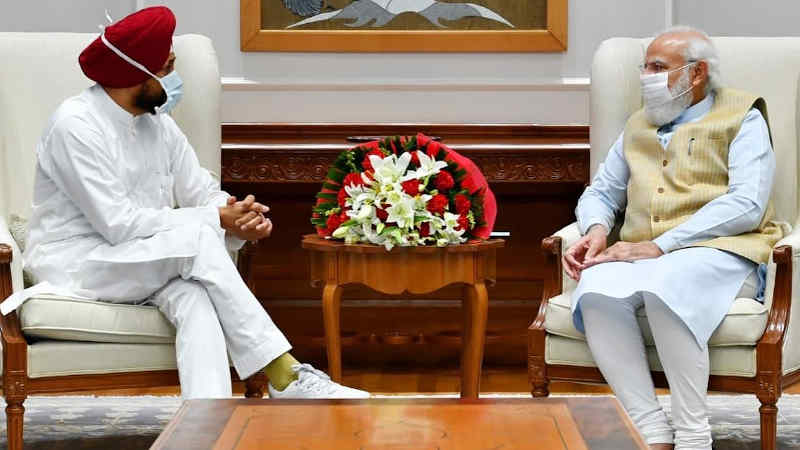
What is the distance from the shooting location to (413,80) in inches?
196

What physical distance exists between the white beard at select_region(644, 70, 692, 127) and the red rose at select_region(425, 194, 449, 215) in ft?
2.42

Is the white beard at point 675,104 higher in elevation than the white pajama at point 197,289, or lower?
higher

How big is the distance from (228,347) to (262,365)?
12 cm

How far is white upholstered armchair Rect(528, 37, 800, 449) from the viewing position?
3330 mm

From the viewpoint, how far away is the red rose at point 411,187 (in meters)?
3.61

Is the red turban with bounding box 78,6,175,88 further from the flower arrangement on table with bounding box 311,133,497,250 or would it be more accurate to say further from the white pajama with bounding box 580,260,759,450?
the white pajama with bounding box 580,260,759,450

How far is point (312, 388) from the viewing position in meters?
3.39

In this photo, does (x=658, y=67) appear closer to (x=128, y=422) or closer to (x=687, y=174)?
(x=687, y=174)

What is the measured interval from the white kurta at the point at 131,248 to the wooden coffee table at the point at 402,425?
2.85 ft

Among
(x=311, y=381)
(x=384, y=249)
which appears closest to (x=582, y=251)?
(x=384, y=249)

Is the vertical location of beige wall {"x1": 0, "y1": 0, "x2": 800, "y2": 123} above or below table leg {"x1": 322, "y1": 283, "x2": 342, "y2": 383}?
above

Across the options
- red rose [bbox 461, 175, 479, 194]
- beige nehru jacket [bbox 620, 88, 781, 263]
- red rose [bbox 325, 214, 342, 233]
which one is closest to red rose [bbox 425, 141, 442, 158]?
red rose [bbox 461, 175, 479, 194]

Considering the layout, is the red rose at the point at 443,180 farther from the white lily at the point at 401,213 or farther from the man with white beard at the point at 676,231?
the man with white beard at the point at 676,231

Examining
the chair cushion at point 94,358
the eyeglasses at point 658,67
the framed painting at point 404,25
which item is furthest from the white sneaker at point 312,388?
the framed painting at point 404,25
